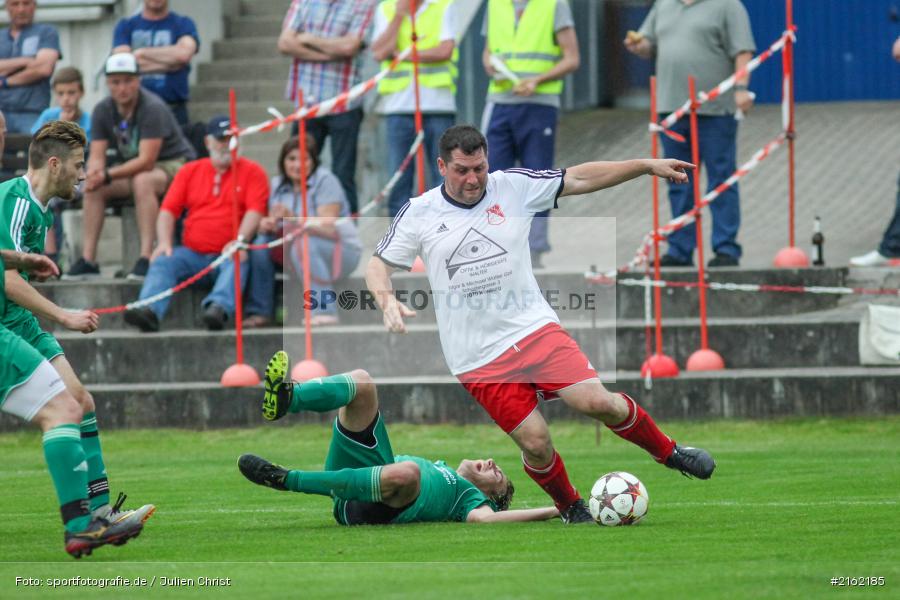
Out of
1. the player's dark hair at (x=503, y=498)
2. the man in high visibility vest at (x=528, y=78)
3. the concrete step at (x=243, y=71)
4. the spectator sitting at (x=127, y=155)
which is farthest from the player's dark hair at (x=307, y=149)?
the player's dark hair at (x=503, y=498)

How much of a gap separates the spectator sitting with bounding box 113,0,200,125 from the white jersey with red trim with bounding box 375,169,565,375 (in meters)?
7.84

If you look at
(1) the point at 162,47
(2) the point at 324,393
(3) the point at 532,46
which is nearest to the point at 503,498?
(2) the point at 324,393

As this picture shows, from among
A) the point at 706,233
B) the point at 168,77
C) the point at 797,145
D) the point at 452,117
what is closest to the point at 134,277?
the point at 168,77

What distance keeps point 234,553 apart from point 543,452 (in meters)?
1.99

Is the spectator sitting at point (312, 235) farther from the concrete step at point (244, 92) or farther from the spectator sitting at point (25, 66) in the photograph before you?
the concrete step at point (244, 92)

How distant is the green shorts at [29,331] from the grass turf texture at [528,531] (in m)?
1.06

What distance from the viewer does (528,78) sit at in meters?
15.2

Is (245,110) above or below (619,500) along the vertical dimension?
above

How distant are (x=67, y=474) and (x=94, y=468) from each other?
1254 millimetres

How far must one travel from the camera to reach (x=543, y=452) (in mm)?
9234

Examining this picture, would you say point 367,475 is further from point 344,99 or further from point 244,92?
point 244,92

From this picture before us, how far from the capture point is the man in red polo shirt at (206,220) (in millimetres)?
15164

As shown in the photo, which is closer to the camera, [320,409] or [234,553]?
[234,553]

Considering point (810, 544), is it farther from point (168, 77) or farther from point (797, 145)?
point (797, 145)
